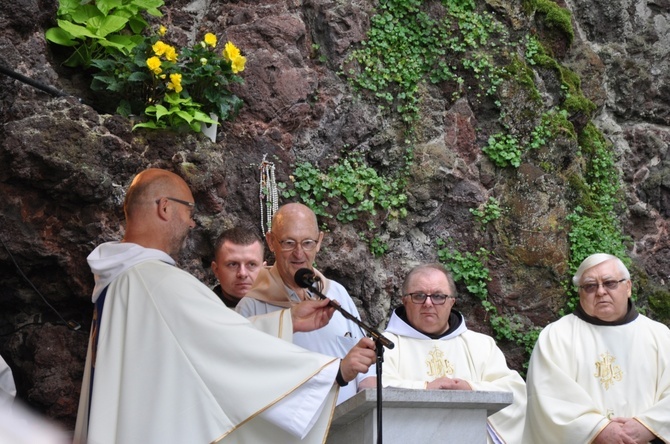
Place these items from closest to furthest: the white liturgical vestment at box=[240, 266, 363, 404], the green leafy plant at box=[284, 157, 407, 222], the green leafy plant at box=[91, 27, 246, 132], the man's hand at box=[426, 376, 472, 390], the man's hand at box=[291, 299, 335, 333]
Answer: the man's hand at box=[291, 299, 335, 333], the man's hand at box=[426, 376, 472, 390], the white liturgical vestment at box=[240, 266, 363, 404], the green leafy plant at box=[91, 27, 246, 132], the green leafy plant at box=[284, 157, 407, 222]

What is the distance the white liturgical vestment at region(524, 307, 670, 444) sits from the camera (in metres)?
5.95

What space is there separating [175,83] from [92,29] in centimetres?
78

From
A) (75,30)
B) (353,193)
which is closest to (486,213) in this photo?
(353,193)

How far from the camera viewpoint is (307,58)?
786 centimetres

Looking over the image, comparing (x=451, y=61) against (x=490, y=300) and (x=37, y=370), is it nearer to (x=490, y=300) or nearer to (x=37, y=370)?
(x=490, y=300)

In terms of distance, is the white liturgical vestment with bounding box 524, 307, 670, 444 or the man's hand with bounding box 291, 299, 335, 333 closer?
the man's hand with bounding box 291, 299, 335, 333

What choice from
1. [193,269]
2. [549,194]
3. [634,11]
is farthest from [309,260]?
[634,11]

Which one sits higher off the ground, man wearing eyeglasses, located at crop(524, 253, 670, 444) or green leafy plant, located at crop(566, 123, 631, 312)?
green leafy plant, located at crop(566, 123, 631, 312)

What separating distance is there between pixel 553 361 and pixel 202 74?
125 inches

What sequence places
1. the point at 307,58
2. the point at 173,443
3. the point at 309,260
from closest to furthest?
the point at 173,443, the point at 309,260, the point at 307,58

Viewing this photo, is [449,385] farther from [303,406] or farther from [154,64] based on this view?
[154,64]

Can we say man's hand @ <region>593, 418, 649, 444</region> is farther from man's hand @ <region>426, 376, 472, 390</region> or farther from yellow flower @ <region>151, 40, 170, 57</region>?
yellow flower @ <region>151, 40, 170, 57</region>

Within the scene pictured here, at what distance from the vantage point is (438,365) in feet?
19.9

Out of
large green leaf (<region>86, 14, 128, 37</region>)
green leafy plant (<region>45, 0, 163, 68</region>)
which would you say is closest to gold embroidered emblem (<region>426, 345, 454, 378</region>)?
green leafy plant (<region>45, 0, 163, 68</region>)
